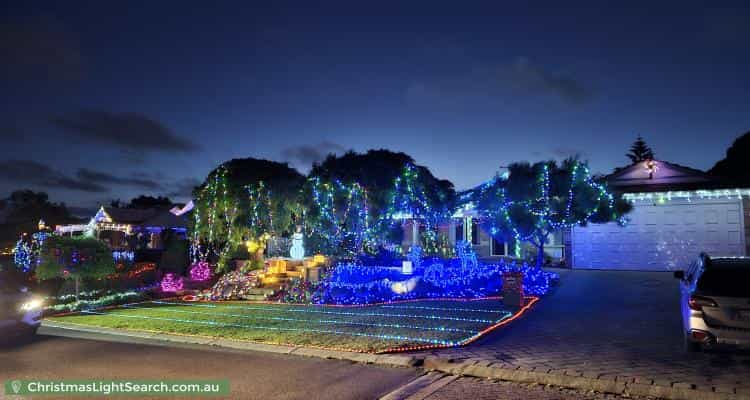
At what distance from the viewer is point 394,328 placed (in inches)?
387

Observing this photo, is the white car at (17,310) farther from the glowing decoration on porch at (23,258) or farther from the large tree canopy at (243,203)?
the glowing decoration on porch at (23,258)

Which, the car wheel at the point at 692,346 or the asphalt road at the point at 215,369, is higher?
the car wheel at the point at 692,346

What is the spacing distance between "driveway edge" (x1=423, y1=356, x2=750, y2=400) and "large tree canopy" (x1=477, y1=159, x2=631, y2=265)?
9.57 metres

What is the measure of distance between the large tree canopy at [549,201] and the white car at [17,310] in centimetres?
1255

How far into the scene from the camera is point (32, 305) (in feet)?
30.1

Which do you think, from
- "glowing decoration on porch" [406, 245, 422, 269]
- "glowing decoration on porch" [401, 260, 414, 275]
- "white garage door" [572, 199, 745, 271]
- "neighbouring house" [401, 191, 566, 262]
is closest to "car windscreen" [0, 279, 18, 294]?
"glowing decoration on porch" [401, 260, 414, 275]

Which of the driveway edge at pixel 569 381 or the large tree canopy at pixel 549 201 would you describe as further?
the large tree canopy at pixel 549 201

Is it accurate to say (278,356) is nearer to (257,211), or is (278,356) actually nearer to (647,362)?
(647,362)

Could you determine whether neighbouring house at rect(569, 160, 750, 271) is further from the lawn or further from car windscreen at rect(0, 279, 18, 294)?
car windscreen at rect(0, 279, 18, 294)

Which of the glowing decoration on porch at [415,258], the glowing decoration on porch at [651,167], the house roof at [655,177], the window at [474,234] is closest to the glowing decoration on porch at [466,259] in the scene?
the glowing decoration on porch at [415,258]

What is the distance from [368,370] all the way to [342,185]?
1281cm

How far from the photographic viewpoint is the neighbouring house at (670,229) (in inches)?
714

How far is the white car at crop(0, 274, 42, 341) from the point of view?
28.6ft

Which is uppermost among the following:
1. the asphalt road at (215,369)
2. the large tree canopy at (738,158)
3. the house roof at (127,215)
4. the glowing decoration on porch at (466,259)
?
the large tree canopy at (738,158)
